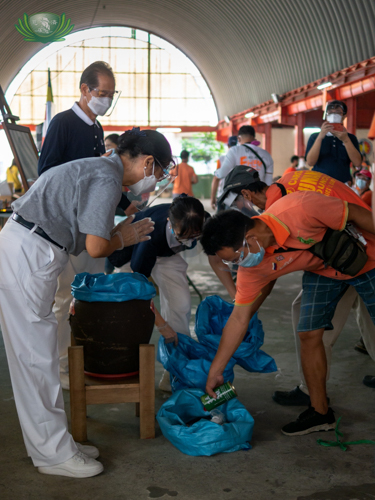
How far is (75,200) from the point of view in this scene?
2.12 m

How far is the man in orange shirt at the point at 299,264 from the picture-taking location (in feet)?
7.64

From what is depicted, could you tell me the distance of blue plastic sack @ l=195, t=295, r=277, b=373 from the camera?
9.25 ft

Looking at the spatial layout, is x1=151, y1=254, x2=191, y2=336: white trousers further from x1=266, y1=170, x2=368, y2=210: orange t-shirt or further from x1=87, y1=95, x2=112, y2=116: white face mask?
x1=87, y1=95, x2=112, y2=116: white face mask

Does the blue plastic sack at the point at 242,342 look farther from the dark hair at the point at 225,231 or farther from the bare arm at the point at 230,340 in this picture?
the dark hair at the point at 225,231

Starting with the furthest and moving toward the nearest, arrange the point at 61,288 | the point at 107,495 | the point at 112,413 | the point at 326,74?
the point at 326,74
the point at 61,288
the point at 112,413
the point at 107,495

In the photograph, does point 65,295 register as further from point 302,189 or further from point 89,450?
point 302,189

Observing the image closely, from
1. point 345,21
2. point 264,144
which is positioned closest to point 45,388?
point 345,21

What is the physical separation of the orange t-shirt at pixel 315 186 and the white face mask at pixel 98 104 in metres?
1.08

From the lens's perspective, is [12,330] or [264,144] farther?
[264,144]

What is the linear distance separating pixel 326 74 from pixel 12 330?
1136 centimetres

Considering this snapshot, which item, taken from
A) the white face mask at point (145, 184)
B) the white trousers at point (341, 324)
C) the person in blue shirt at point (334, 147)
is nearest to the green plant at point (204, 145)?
the person in blue shirt at point (334, 147)

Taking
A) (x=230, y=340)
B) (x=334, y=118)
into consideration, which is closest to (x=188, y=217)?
(x=230, y=340)

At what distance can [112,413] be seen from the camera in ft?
9.68

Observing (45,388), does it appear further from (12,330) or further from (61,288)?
(61,288)
